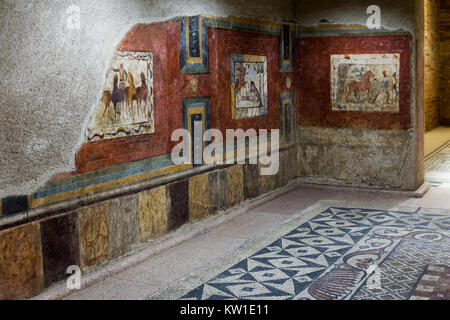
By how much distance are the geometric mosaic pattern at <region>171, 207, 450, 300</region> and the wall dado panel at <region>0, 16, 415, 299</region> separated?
74 centimetres

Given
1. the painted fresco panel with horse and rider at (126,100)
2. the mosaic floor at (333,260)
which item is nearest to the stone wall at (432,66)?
the mosaic floor at (333,260)

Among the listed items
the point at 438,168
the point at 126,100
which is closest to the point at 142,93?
the point at 126,100

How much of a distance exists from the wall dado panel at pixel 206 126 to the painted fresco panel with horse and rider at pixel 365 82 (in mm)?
10

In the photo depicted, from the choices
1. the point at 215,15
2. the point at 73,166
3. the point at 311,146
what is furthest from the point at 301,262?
the point at 311,146

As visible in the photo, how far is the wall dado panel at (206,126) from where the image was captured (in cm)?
330

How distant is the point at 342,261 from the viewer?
380 cm

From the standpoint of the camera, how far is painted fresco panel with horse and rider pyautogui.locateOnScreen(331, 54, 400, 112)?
5.78m

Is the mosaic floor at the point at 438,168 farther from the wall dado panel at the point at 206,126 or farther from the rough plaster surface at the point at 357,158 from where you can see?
the wall dado panel at the point at 206,126

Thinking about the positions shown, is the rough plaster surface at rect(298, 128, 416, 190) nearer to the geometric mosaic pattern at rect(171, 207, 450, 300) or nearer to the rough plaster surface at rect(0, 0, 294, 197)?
the geometric mosaic pattern at rect(171, 207, 450, 300)

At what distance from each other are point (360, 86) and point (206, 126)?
202cm

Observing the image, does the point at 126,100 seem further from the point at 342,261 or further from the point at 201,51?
the point at 342,261

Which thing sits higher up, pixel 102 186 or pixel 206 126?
pixel 206 126

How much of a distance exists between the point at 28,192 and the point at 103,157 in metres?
0.63

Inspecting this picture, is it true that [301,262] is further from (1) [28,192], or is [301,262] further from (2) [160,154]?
(1) [28,192]
